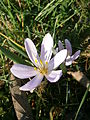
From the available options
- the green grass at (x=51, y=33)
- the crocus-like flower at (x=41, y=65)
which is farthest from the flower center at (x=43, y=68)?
the green grass at (x=51, y=33)

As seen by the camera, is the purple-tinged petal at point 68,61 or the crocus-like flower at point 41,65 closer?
the crocus-like flower at point 41,65

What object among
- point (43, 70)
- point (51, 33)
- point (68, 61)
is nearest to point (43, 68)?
point (43, 70)

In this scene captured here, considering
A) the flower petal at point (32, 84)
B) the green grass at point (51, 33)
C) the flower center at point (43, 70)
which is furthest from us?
the green grass at point (51, 33)

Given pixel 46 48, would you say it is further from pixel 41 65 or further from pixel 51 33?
pixel 51 33

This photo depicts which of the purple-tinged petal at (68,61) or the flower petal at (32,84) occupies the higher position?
the purple-tinged petal at (68,61)

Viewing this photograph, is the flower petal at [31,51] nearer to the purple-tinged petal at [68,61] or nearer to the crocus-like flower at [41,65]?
the crocus-like flower at [41,65]

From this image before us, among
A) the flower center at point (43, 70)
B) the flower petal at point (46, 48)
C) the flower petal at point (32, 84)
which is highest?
the flower petal at point (46, 48)

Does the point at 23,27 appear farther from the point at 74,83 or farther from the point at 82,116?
the point at 82,116

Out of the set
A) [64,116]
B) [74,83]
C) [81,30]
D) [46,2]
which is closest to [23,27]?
[46,2]
